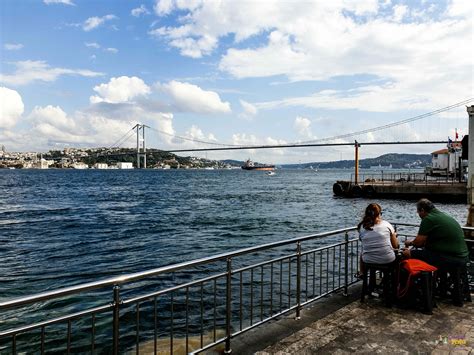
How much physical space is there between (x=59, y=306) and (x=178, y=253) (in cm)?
672

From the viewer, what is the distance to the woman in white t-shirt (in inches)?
201

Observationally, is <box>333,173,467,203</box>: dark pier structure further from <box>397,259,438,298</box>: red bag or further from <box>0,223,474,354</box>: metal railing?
<box>397,259,438,298</box>: red bag

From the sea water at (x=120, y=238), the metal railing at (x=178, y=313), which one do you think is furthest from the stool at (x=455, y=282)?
the sea water at (x=120, y=238)

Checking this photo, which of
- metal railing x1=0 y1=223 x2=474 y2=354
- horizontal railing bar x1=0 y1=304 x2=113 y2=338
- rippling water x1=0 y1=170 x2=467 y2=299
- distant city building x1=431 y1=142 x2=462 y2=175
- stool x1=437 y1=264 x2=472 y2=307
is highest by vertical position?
distant city building x1=431 y1=142 x2=462 y2=175

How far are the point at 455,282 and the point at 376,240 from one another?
1299 millimetres

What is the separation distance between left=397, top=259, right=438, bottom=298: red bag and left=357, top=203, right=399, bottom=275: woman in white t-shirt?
185 mm

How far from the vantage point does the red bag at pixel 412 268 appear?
491 cm

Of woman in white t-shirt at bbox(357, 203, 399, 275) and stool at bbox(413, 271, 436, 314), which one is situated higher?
woman in white t-shirt at bbox(357, 203, 399, 275)

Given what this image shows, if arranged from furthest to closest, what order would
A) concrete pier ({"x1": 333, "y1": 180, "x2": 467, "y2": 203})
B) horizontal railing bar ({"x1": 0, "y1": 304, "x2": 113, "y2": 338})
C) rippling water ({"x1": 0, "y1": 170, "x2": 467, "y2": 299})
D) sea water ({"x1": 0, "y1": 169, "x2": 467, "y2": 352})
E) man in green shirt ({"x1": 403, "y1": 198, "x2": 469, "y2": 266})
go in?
concrete pier ({"x1": 333, "y1": 180, "x2": 467, "y2": 203}), rippling water ({"x1": 0, "y1": 170, "x2": 467, "y2": 299}), sea water ({"x1": 0, "y1": 169, "x2": 467, "y2": 352}), man in green shirt ({"x1": 403, "y1": 198, "x2": 469, "y2": 266}), horizontal railing bar ({"x1": 0, "y1": 304, "x2": 113, "y2": 338})

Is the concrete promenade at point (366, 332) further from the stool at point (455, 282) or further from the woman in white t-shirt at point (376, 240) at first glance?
the woman in white t-shirt at point (376, 240)

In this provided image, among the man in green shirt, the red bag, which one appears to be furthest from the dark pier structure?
the red bag

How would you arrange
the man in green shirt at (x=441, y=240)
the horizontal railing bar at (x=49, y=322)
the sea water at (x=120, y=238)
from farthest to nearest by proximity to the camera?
the sea water at (x=120, y=238), the man in green shirt at (x=441, y=240), the horizontal railing bar at (x=49, y=322)

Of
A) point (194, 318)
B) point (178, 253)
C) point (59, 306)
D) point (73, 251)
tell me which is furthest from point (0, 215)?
point (194, 318)

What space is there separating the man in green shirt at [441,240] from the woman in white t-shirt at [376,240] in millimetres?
393
